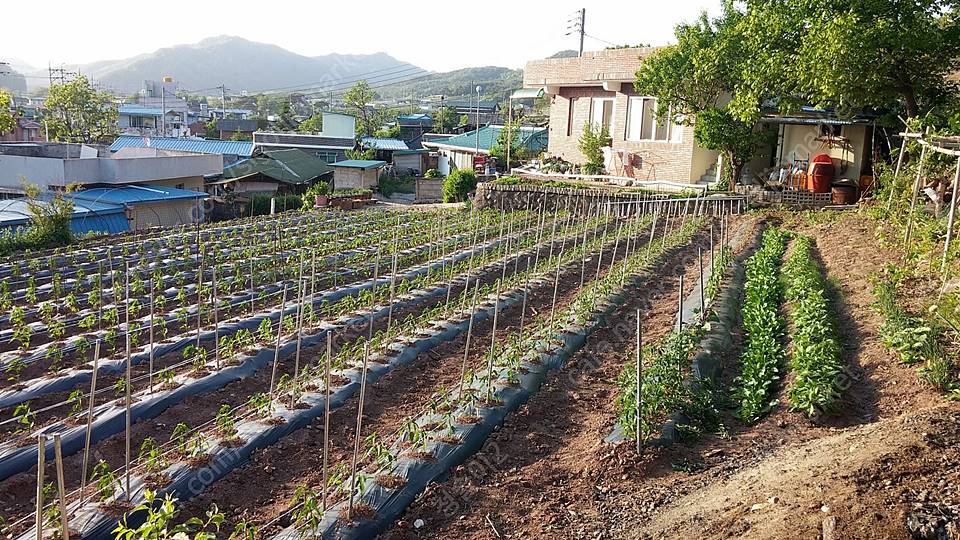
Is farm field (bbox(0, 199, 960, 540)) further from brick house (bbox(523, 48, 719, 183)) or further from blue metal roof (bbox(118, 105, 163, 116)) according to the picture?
blue metal roof (bbox(118, 105, 163, 116))

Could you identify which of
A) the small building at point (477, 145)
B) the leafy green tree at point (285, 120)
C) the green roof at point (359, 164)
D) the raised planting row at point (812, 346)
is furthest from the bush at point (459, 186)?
the leafy green tree at point (285, 120)

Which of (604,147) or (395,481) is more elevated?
(604,147)

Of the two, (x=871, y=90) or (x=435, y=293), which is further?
(x=871, y=90)

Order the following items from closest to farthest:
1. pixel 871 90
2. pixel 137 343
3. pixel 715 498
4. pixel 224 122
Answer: pixel 715 498 < pixel 137 343 < pixel 871 90 < pixel 224 122

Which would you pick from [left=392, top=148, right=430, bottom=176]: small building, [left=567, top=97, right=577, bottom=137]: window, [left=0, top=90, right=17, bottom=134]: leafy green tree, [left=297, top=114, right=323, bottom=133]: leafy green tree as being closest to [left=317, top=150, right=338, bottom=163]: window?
[left=392, top=148, right=430, bottom=176]: small building

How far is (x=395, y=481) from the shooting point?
15.0 ft

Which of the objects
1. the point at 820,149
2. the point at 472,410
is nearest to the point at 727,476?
the point at 472,410

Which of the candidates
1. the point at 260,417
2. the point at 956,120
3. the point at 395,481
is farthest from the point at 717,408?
the point at 956,120

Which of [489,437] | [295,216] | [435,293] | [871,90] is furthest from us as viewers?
[295,216]

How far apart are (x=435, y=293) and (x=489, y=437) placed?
449 cm

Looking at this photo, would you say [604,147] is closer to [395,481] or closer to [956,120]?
[956,120]

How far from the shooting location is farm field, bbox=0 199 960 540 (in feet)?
13.7

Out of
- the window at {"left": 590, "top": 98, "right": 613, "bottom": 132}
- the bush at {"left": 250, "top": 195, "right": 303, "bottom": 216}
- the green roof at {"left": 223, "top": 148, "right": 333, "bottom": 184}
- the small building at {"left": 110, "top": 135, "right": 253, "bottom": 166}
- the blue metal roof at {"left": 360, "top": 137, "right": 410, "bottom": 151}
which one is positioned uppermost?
the window at {"left": 590, "top": 98, "right": 613, "bottom": 132}

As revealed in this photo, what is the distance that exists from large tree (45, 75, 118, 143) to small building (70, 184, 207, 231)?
1594cm
